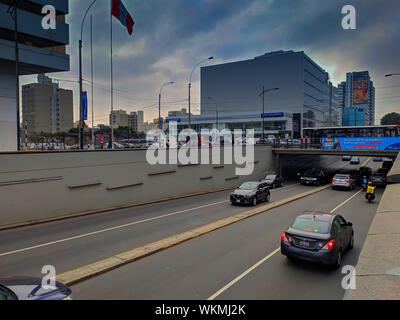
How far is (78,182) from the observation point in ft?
54.9

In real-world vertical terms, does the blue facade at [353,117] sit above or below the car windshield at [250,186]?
above

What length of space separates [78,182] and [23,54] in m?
14.6

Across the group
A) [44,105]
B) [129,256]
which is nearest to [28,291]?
[129,256]

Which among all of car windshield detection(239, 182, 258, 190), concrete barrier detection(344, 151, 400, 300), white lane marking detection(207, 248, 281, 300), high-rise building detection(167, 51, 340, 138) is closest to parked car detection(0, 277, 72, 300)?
white lane marking detection(207, 248, 281, 300)

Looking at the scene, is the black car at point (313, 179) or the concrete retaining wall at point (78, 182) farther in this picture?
the black car at point (313, 179)

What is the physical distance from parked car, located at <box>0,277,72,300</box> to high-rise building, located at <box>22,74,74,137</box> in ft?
451

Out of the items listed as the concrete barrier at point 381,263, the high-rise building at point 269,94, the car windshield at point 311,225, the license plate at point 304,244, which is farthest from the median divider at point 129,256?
the high-rise building at point 269,94

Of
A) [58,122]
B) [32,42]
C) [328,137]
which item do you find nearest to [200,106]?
[58,122]

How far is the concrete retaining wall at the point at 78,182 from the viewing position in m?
14.1

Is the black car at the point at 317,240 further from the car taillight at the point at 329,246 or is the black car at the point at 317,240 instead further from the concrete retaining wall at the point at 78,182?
the concrete retaining wall at the point at 78,182

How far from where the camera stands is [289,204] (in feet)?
66.3

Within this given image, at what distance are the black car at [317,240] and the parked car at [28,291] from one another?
6.22 meters

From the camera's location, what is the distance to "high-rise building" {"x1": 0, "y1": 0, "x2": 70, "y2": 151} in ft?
A: 77.1
